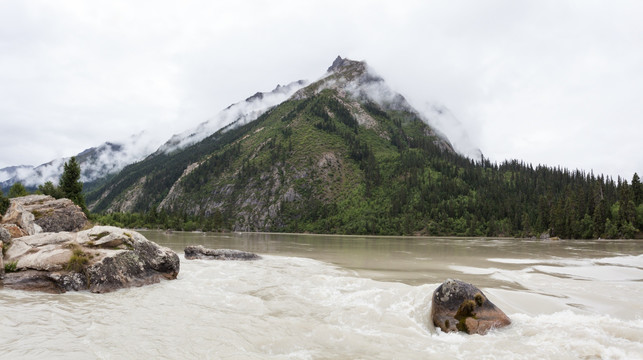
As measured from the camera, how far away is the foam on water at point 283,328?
31.8 ft

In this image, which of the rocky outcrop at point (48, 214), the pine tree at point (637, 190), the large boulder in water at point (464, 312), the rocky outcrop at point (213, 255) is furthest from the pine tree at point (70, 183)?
the pine tree at point (637, 190)

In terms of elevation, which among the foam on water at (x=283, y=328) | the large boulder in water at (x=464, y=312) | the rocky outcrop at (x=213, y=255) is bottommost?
the rocky outcrop at (x=213, y=255)

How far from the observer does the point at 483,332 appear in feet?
39.1

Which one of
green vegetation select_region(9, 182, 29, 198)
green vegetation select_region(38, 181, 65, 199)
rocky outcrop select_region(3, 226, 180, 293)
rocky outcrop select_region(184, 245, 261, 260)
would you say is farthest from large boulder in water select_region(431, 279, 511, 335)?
green vegetation select_region(9, 182, 29, 198)

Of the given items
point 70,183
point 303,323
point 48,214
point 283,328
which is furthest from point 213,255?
point 70,183

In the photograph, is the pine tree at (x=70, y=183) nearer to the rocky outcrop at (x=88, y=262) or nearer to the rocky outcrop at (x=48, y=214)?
the rocky outcrop at (x=48, y=214)

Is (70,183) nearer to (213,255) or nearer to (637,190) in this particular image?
(213,255)

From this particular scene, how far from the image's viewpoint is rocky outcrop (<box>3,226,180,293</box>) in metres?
17.5

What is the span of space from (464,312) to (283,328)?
22.6 feet

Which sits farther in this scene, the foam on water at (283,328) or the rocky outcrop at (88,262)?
the rocky outcrop at (88,262)

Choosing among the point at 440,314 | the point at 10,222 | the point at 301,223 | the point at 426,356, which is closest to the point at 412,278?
the point at 440,314

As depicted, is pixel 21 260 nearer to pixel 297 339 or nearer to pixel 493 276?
pixel 297 339

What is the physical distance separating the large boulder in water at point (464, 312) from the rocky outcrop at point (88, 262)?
1722 centimetres

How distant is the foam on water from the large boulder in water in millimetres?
432
